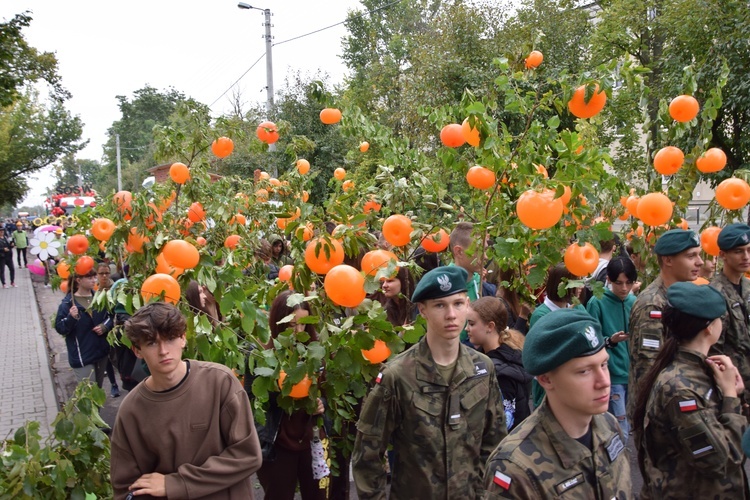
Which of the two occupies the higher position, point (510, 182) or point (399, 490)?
point (510, 182)

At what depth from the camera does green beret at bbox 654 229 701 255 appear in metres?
4.16

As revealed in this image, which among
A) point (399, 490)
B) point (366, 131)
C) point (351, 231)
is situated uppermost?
point (366, 131)

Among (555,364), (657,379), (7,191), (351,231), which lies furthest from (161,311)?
(7,191)

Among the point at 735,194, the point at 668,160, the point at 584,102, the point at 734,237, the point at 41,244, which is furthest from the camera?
the point at 41,244

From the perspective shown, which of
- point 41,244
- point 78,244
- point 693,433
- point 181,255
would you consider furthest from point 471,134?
point 41,244

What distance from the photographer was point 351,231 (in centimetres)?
351

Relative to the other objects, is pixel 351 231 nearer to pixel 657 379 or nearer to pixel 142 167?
pixel 657 379

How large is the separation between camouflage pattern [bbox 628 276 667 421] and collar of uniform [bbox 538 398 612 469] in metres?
2.02

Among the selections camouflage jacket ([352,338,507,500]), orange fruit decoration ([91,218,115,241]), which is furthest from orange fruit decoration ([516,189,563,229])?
orange fruit decoration ([91,218,115,241])

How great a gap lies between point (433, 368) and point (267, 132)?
436 centimetres

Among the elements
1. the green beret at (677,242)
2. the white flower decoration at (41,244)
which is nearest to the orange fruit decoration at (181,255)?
the green beret at (677,242)

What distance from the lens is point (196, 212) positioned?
6535mm

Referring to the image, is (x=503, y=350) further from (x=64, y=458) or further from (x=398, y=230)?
(x=64, y=458)

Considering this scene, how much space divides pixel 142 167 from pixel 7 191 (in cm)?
2179
